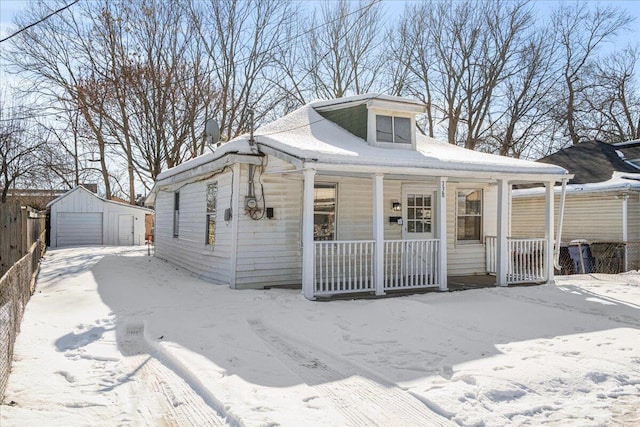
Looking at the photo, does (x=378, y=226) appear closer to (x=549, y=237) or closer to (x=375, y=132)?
(x=375, y=132)

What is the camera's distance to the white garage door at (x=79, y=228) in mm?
22516

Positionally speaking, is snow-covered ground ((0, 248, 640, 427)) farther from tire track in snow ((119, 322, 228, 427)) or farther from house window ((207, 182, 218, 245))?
house window ((207, 182, 218, 245))

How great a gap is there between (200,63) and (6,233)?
743 inches

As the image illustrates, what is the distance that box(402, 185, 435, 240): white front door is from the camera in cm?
1077

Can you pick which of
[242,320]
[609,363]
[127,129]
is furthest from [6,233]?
[127,129]

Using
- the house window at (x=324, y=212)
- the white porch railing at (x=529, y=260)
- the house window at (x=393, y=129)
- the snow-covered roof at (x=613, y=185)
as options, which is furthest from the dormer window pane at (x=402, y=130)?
the snow-covered roof at (x=613, y=185)

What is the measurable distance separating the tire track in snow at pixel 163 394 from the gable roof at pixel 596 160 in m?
16.1

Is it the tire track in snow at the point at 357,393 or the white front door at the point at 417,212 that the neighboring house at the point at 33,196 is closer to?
the white front door at the point at 417,212

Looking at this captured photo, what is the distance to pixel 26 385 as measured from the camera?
12.5 ft

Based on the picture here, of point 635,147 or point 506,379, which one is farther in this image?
point 635,147

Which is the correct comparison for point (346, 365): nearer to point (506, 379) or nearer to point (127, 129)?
point (506, 379)

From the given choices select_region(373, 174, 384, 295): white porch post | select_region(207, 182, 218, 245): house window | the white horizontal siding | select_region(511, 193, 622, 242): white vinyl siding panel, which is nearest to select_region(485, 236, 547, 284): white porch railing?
select_region(373, 174, 384, 295): white porch post

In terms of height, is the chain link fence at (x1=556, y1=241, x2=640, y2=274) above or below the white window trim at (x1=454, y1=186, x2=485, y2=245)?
below

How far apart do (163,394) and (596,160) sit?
18589 mm
